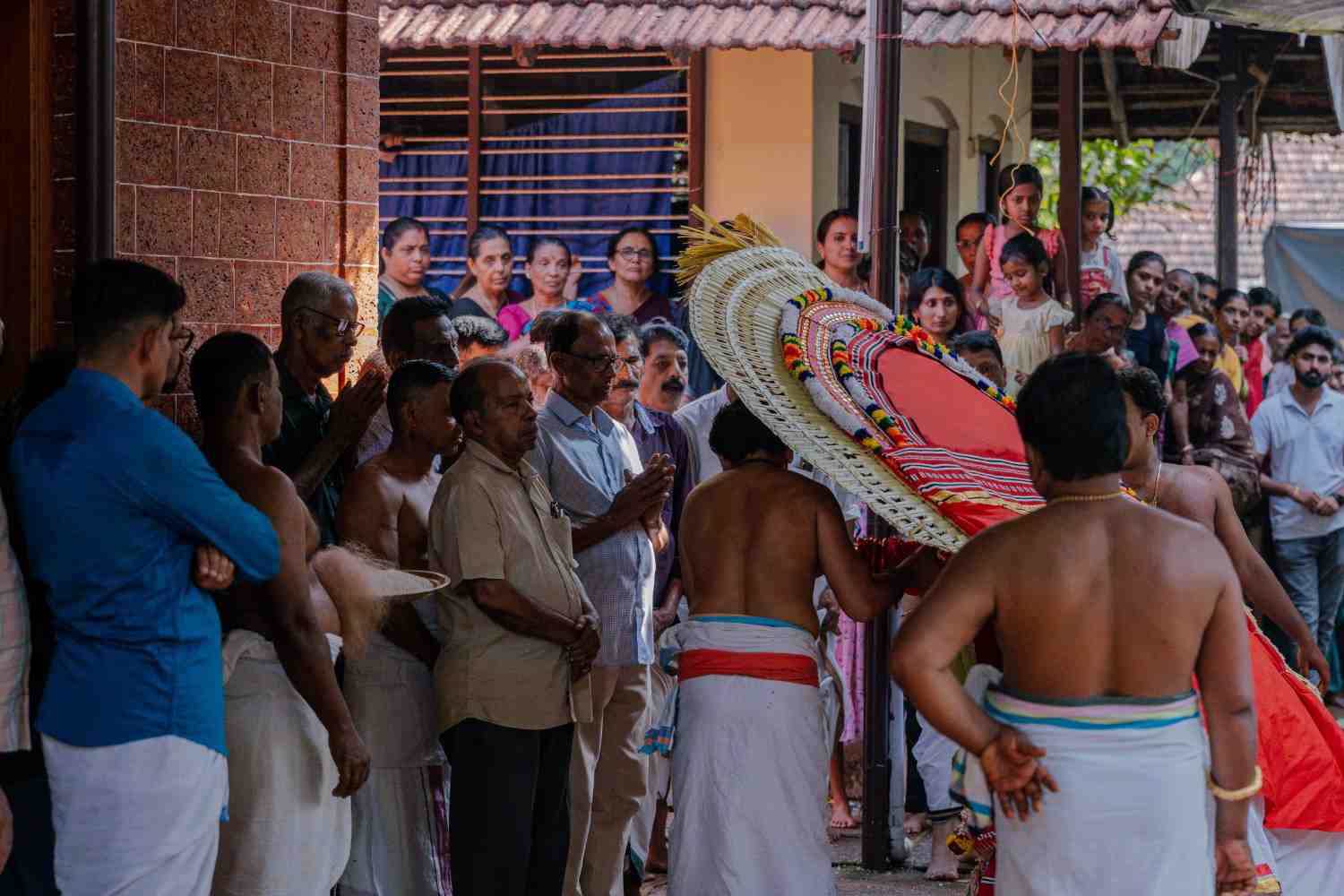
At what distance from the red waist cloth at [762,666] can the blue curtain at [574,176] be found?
6090 millimetres

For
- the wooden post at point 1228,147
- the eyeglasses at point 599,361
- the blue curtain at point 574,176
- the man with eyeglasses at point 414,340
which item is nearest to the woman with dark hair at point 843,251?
the blue curtain at point 574,176

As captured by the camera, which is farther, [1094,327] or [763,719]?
[1094,327]

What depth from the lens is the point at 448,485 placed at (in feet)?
17.0

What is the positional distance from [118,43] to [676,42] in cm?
508

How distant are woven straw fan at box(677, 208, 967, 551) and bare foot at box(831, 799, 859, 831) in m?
3.19

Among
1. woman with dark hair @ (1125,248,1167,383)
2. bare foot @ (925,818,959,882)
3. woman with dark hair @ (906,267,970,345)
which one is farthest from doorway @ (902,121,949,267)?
bare foot @ (925,818,959,882)

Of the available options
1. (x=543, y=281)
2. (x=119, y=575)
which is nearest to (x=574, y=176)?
(x=543, y=281)

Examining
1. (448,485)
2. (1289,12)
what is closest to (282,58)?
(448,485)

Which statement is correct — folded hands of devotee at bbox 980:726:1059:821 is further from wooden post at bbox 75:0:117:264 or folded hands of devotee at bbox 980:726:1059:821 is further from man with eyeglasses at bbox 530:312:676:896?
wooden post at bbox 75:0:117:264

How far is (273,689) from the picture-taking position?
4.51m

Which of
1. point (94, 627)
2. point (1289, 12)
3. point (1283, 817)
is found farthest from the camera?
point (1289, 12)

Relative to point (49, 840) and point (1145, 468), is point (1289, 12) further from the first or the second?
point (49, 840)

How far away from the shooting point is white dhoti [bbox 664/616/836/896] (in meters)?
5.26

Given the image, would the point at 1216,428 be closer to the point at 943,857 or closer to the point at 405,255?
the point at 943,857
